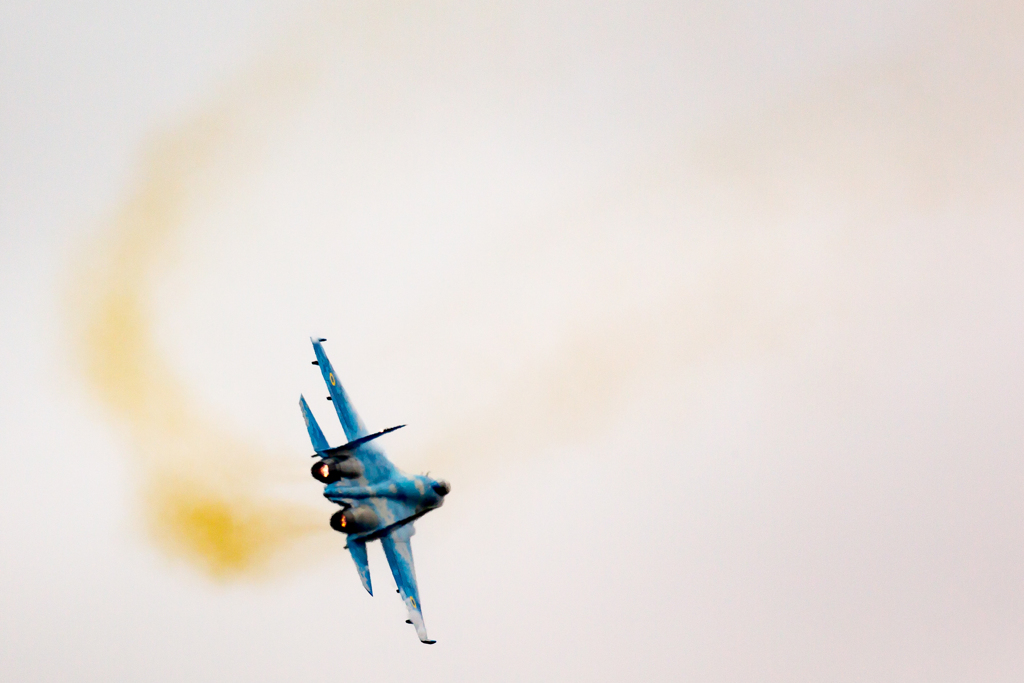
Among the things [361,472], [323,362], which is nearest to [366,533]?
[361,472]

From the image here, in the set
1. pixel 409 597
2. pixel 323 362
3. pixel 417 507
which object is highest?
pixel 323 362

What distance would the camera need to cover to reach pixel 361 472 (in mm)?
49875

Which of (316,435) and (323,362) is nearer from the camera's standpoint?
(316,435)

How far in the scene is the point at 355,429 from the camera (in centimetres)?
5262

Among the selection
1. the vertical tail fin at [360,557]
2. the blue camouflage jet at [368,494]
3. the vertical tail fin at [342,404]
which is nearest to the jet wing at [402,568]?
the blue camouflage jet at [368,494]

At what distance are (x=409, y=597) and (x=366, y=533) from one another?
412 cm

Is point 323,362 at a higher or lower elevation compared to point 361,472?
higher

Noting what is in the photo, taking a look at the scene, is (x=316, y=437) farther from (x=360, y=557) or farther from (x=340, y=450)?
(x=360, y=557)

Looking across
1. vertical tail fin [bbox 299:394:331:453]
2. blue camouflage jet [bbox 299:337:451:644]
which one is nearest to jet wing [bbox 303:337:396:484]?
blue camouflage jet [bbox 299:337:451:644]

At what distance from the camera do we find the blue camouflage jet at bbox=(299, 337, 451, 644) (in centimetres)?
4834

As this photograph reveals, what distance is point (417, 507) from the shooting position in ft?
171

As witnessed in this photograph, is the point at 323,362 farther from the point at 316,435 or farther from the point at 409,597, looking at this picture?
the point at 409,597

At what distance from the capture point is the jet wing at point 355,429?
1991 inches

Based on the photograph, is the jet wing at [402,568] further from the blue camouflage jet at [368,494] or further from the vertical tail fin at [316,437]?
the vertical tail fin at [316,437]
